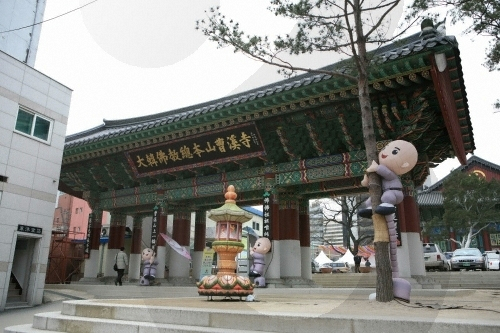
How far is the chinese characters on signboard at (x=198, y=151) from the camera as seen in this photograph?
1446 cm

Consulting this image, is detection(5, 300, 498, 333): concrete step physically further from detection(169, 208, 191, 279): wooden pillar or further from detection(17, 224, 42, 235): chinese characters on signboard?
detection(169, 208, 191, 279): wooden pillar

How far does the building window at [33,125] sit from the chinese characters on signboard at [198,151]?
380 cm

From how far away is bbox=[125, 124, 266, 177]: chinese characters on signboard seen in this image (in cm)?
1446

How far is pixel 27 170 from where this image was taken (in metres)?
13.1

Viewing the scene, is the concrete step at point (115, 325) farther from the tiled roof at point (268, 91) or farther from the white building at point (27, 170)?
the white building at point (27, 170)

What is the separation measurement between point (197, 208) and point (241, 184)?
4.47m

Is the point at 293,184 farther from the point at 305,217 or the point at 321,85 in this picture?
the point at 321,85

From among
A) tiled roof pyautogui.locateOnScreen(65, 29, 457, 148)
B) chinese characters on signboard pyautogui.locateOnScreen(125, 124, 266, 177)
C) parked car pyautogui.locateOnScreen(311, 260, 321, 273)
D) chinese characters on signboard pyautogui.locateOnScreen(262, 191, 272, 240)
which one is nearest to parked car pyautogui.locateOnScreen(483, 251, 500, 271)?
parked car pyautogui.locateOnScreen(311, 260, 321, 273)

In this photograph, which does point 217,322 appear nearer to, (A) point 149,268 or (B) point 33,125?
(B) point 33,125

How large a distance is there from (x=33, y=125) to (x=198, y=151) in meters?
5.97

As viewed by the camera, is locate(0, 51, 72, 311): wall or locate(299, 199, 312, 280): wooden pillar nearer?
locate(0, 51, 72, 311): wall

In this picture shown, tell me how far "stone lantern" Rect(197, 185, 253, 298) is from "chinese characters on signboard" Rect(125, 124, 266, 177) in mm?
5783

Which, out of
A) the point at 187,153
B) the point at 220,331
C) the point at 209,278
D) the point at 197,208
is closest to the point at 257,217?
the point at 197,208

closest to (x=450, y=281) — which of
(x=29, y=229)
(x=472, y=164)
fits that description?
(x=29, y=229)
